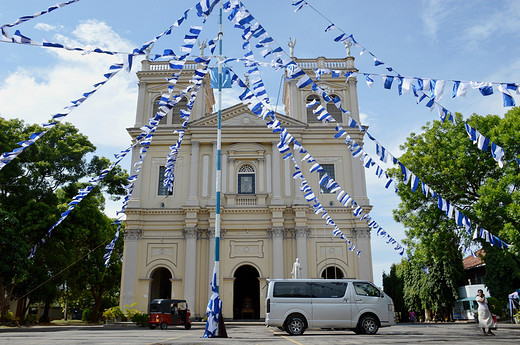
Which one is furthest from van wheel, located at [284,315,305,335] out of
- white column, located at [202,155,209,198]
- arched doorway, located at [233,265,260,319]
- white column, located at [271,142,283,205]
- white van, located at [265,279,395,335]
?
white column, located at [202,155,209,198]

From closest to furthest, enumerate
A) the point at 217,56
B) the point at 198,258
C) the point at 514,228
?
the point at 217,56, the point at 514,228, the point at 198,258

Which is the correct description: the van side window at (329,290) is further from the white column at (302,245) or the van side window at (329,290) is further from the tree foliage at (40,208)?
the tree foliage at (40,208)

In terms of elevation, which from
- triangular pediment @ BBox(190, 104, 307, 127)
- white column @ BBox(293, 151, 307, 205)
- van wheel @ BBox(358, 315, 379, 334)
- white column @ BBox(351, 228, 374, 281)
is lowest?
van wheel @ BBox(358, 315, 379, 334)

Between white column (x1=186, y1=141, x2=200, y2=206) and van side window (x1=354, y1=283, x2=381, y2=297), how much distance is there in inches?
575

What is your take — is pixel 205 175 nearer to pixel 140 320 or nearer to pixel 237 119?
→ pixel 237 119

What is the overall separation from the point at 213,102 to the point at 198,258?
614 inches

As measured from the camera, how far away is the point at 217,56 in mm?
12219

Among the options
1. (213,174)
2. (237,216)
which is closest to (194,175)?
(213,174)

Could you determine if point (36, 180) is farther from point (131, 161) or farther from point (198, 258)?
point (198, 258)

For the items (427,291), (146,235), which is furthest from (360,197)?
(146,235)

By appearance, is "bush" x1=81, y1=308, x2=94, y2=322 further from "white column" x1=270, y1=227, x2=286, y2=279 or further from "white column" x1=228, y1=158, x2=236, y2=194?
"white column" x1=270, y1=227, x2=286, y2=279

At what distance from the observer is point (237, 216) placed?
27281 millimetres

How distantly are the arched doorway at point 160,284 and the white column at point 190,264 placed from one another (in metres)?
2.35

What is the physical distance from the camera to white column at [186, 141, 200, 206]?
27.2 m
